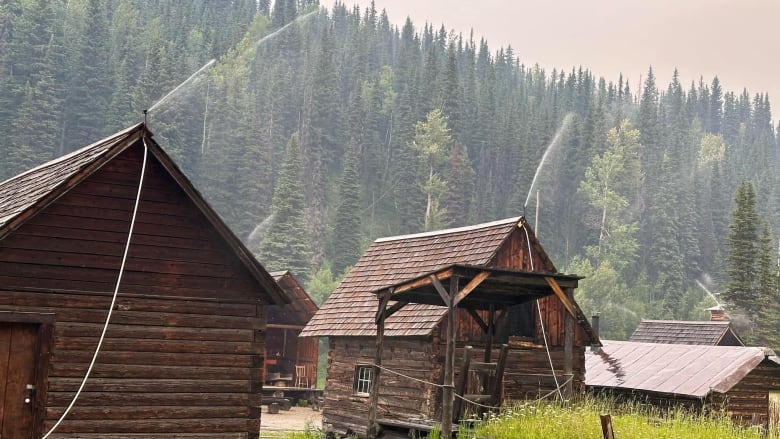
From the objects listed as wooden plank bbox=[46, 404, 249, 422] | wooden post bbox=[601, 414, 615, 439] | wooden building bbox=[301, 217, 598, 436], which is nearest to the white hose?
wooden plank bbox=[46, 404, 249, 422]

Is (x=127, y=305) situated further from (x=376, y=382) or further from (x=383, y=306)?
(x=376, y=382)

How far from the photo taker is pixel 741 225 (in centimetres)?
6412

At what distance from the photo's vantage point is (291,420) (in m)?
32.2

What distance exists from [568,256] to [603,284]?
24.9 meters

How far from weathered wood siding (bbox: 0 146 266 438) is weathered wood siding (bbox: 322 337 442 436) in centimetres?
732

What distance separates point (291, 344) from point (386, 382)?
1635 cm

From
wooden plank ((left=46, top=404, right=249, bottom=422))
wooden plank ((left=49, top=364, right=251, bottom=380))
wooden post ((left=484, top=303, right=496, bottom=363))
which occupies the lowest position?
wooden plank ((left=46, top=404, right=249, bottom=422))

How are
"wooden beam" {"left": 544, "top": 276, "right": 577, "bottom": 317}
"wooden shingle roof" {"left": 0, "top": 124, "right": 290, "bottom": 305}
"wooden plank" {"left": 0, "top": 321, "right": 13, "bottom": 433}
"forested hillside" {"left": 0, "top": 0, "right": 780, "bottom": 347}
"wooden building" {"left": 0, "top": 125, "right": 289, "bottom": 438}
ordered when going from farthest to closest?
"forested hillside" {"left": 0, "top": 0, "right": 780, "bottom": 347} → "wooden beam" {"left": 544, "top": 276, "right": 577, "bottom": 317} → "wooden building" {"left": 0, "top": 125, "right": 289, "bottom": 438} → "wooden shingle roof" {"left": 0, "top": 124, "right": 290, "bottom": 305} → "wooden plank" {"left": 0, "top": 321, "right": 13, "bottom": 433}

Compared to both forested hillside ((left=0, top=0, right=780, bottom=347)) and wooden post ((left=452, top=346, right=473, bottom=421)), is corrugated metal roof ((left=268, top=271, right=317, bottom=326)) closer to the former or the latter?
wooden post ((left=452, top=346, right=473, bottom=421))

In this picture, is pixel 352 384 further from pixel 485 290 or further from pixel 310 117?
pixel 310 117

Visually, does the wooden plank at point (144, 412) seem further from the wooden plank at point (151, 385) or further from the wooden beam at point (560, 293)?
the wooden beam at point (560, 293)

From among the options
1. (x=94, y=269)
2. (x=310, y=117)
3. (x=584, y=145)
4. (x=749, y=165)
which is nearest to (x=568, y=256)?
(x=584, y=145)

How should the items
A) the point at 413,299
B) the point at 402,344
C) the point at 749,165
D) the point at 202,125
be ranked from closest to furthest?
the point at 413,299
the point at 402,344
the point at 202,125
the point at 749,165

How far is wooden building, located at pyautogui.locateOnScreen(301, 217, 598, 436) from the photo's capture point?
23469mm
